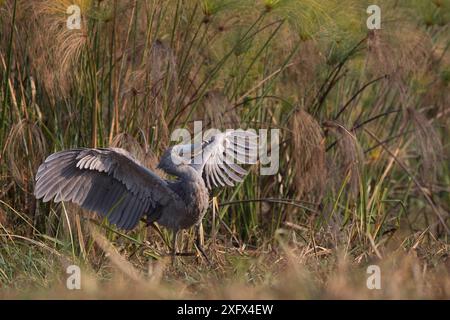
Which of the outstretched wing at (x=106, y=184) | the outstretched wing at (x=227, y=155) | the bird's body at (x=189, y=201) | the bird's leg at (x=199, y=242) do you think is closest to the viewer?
the outstretched wing at (x=106, y=184)

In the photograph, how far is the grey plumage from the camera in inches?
200

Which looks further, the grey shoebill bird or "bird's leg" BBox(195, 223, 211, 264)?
"bird's leg" BBox(195, 223, 211, 264)

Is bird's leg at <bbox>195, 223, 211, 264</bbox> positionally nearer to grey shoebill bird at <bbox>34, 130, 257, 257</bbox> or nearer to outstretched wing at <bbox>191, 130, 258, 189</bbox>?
grey shoebill bird at <bbox>34, 130, 257, 257</bbox>

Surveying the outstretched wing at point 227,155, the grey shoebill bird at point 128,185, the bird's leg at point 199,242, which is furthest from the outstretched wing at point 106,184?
the outstretched wing at point 227,155

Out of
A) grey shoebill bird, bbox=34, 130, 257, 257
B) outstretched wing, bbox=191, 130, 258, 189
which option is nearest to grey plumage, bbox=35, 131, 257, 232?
grey shoebill bird, bbox=34, 130, 257, 257

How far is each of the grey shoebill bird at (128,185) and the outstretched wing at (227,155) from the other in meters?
0.11

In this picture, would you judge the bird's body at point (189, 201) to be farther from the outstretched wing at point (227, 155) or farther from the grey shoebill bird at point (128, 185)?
the outstretched wing at point (227, 155)

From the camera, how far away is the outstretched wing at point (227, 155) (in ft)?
18.6

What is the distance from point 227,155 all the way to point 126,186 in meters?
0.79

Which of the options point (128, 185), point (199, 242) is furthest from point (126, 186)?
point (199, 242)

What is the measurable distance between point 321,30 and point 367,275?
1922 millimetres

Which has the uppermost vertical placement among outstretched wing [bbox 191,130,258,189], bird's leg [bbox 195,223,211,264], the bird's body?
outstretched wing [bbox 191,130,258,189]

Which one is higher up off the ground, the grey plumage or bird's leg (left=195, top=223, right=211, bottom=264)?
the grey plumage

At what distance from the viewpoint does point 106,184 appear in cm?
528
